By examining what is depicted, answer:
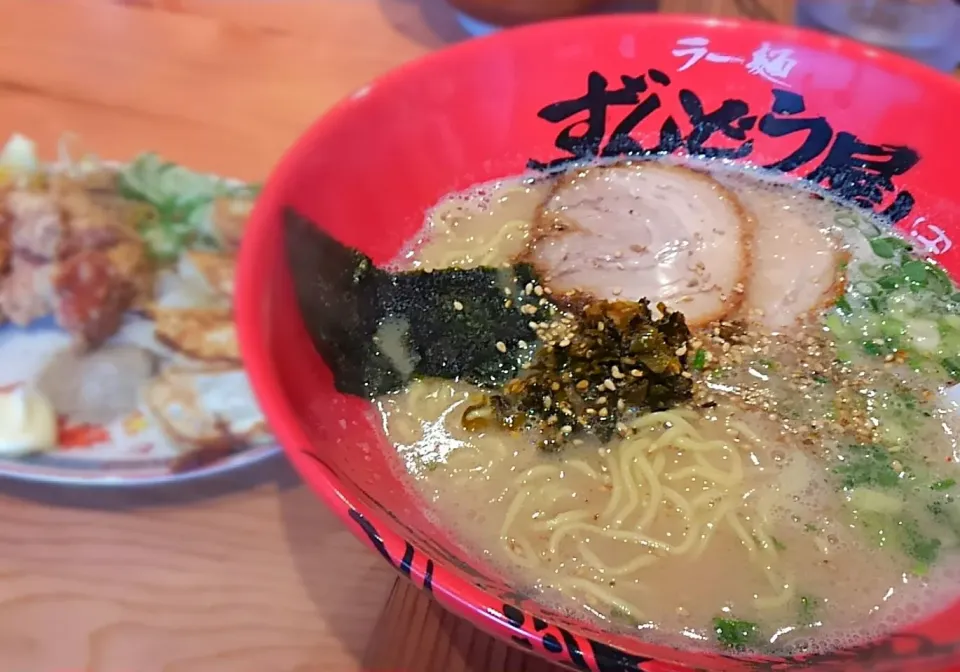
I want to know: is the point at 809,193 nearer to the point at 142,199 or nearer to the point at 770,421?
the point at 770,421

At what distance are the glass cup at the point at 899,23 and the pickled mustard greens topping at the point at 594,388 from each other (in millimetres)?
1308

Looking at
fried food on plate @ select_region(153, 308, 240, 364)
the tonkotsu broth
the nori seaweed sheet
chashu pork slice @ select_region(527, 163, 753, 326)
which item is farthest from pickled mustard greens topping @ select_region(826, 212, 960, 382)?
fried food on plate @ select_region(153, 308, 240, 364)

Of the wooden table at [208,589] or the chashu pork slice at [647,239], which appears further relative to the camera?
the chashu pork slice at [647,239]

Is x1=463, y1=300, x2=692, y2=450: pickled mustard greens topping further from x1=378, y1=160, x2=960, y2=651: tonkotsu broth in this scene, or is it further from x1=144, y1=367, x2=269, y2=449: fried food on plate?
x1=144, y1=367, x2=269, y2=449: fried food on plate

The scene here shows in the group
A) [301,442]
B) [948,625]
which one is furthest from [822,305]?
[301,442]

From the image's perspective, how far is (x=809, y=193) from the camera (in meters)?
1.52

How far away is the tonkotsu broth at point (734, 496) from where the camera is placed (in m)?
0.99

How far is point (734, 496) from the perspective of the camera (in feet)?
3.65

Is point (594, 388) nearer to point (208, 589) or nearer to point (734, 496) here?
point (734, 496)

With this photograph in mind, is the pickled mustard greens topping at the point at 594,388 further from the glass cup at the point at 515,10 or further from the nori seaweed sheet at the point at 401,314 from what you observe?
the glass cup at the point at 515,10

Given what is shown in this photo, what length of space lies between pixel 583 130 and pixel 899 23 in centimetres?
107

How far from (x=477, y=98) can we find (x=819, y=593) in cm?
93

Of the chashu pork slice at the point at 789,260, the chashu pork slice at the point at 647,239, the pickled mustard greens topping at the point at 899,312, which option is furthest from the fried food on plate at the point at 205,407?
the pickled mustard greens topping at the point at 899,312

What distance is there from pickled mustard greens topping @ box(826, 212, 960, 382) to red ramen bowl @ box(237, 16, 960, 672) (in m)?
0.05
